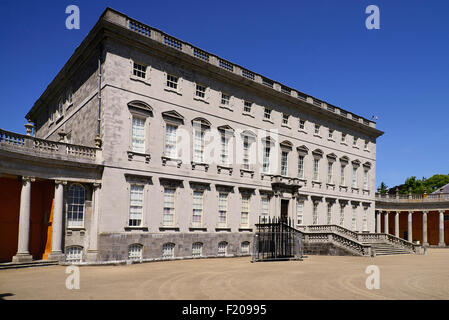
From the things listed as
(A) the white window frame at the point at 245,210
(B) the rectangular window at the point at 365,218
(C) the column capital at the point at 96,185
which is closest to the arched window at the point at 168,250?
(C) the column capital at the point at 96,185

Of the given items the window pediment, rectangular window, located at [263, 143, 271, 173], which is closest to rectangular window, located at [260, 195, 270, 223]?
rectangular window, located at [263, 143, 271, 173]

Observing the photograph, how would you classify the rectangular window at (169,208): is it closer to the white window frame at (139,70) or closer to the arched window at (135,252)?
the arched window at (135,252)

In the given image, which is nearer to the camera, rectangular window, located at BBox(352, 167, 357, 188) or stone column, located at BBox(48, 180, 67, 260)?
stone column, located at BBox(48, 180, 67, 260)

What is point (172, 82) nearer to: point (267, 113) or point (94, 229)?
point (267, 113)

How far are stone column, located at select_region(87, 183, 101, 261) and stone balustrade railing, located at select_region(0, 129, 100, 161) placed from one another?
1.77 meters

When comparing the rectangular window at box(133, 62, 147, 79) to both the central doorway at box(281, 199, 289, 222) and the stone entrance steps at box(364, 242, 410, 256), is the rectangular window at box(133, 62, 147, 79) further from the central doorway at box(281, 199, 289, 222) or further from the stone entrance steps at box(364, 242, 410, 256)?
the stone entrance steps at box(364, 242, 410, 256)

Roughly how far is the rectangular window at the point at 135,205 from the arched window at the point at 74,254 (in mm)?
2958

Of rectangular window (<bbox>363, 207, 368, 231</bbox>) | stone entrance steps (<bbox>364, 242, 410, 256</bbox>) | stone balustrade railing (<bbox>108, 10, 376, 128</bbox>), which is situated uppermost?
stone balustrade railing (<bbox>108, 10, 376, 128</bbox>)

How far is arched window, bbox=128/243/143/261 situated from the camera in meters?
20.3

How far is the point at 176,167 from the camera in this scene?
22859 millimetres

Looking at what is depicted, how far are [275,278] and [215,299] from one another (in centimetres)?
467

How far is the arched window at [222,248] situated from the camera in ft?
81.9
